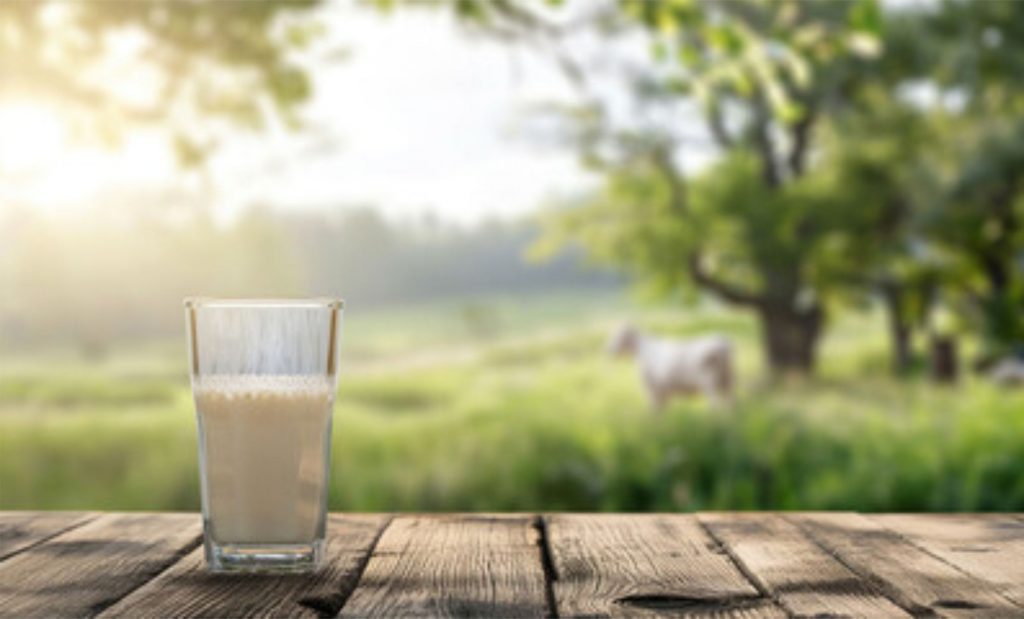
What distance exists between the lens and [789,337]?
690 inches

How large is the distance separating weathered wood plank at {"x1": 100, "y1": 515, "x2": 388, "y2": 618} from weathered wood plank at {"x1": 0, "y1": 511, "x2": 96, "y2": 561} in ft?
0.85

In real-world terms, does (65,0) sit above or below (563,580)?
above

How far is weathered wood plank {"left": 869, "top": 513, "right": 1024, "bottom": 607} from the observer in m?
1.36

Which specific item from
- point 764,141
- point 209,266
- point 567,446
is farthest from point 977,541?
point 209,266

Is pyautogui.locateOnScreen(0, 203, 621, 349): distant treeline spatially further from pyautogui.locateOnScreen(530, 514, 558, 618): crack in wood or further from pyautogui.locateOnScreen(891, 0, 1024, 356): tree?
pyautogui.locateOnScreen(530, 514, 558, 618): crack in wood

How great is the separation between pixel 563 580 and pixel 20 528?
857 millimetres

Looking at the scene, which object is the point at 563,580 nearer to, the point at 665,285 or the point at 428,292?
the point at 665,285

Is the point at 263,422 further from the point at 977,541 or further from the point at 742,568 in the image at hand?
the point at 977,541

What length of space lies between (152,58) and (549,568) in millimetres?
7831

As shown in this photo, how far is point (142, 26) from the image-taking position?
7.96m

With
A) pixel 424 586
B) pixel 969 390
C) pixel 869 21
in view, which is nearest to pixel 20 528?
pixel 424 586

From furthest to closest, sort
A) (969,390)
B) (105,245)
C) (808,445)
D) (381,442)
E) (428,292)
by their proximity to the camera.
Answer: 1. (428,292)
2. (105,245)
3. (969,390)
4. (381,442)
5. (808,445)

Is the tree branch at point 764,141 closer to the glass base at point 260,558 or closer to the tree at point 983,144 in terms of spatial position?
the tree at point 983,144

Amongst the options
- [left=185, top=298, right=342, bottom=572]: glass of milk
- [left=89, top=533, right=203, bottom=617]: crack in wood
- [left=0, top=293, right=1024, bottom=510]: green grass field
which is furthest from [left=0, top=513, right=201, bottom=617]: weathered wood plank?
[left=0, top=293, right=1024, bottom=510]: green grass field
